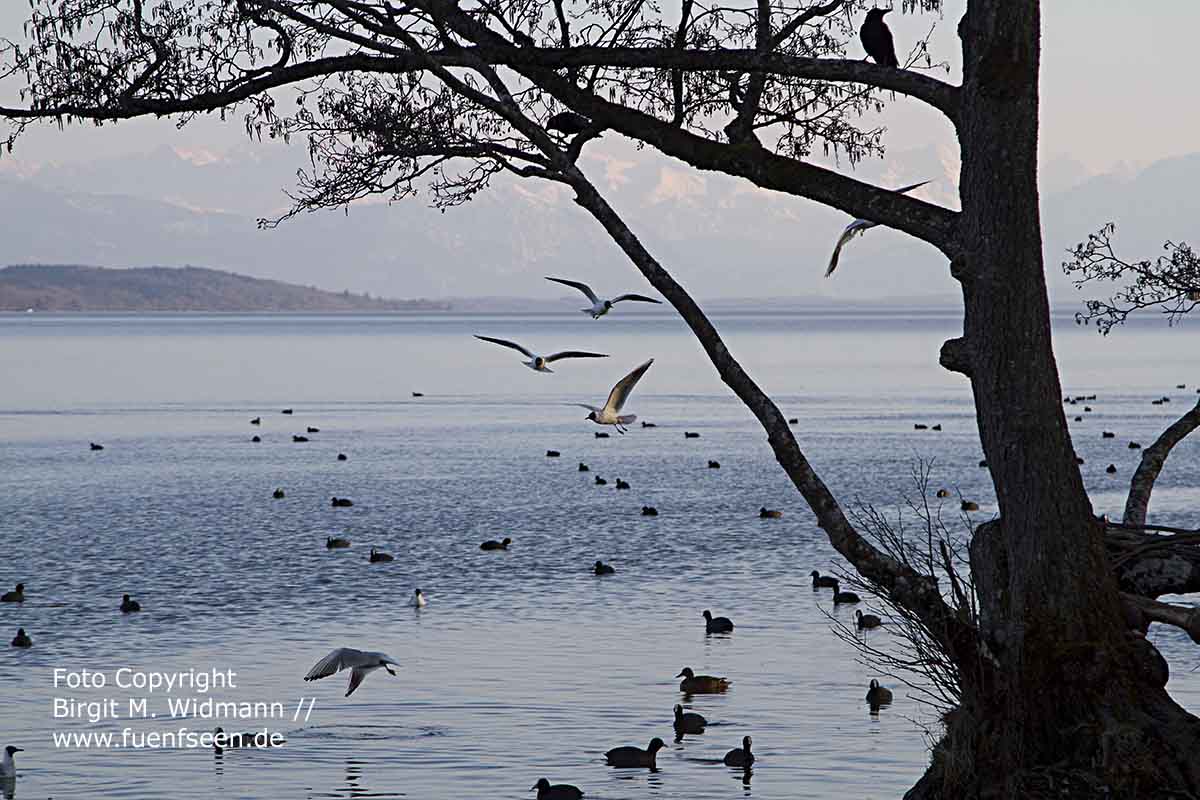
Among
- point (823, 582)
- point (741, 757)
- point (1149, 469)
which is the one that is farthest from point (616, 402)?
point (823, 582)

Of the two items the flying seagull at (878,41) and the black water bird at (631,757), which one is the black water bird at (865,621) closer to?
the black water bird at (631,757)

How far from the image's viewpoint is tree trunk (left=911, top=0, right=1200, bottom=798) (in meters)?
10.0

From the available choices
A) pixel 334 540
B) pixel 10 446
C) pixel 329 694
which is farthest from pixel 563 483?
pixel 329 694

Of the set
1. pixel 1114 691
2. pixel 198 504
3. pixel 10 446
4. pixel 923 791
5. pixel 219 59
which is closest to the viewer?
pixel 1114 691

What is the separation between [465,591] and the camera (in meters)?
26.0

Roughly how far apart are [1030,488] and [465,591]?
16738mm

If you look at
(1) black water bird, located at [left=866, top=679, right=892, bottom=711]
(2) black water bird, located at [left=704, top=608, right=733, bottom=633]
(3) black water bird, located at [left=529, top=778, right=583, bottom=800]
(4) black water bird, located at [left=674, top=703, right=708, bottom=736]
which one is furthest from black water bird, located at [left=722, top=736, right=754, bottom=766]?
(2) black water bird, located at [left=704, top=608, right=733, bottom=633]

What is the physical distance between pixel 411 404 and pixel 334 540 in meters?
46.1

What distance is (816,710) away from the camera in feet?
59.6

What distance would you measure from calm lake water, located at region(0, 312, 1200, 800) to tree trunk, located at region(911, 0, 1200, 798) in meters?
5.34

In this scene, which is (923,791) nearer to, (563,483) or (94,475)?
(563,483)

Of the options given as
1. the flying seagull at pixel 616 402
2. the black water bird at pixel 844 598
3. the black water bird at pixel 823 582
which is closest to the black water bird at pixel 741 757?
the flying seagull at pixel 616 402

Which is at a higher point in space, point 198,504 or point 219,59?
point 219,59

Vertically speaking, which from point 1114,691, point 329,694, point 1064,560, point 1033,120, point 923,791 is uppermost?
point 1033,120
